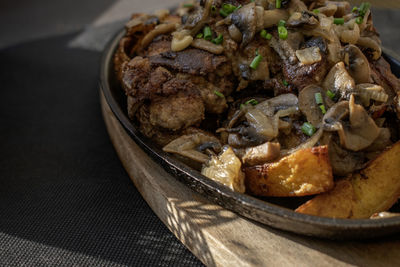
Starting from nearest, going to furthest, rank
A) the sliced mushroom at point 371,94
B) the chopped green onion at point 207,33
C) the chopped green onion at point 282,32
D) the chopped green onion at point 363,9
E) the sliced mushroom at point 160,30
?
the sliced mushroom at point 371,94 → the chopped green onion at point 282,32 → the chopped green onion at point 207,33 → the chopped green onion at point 363,9 → the sliced mushroom at point 160,30

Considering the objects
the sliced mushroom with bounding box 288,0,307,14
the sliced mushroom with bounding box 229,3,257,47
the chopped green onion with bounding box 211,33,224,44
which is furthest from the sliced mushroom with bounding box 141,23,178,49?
the sliced mushroom with bounding box 288,0,307,14

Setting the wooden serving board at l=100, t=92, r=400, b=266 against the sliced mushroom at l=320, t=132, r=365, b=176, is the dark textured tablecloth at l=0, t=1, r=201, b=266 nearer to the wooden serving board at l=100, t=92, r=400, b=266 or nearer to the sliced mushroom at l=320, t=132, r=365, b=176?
the wooden serving board at l=100, t=92, r=400, b=266

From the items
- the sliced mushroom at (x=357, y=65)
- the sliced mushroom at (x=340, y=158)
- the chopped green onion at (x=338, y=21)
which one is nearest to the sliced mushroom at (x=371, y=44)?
the chopped green onion at (x=338, y=21)

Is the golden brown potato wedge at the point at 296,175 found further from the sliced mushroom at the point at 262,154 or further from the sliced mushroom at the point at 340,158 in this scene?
the sliced mushroom at the point at 340,158

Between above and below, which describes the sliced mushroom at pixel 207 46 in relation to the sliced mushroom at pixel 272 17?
below

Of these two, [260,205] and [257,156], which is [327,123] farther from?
[260,205]

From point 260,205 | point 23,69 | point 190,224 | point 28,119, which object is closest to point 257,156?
point 260,205
